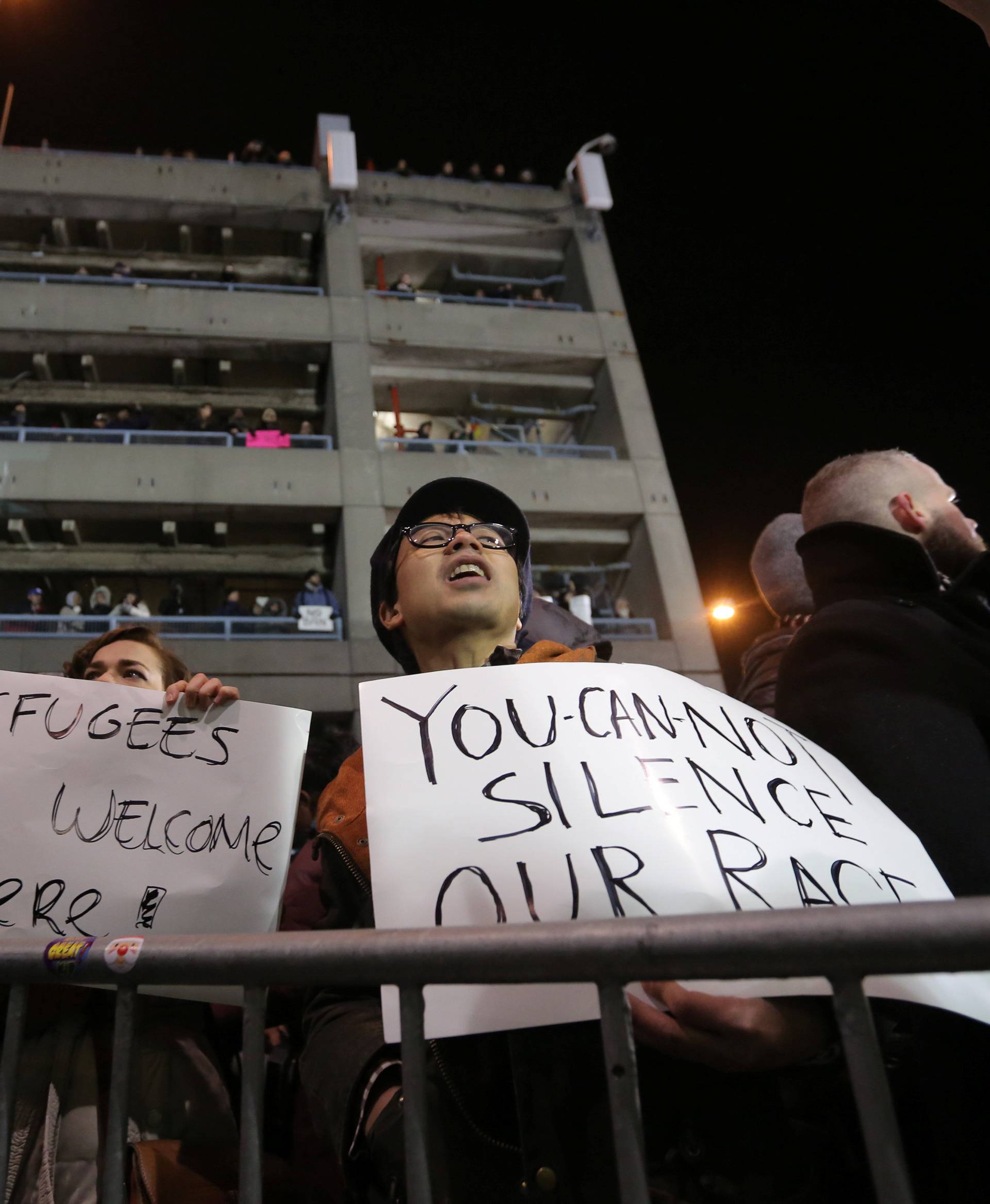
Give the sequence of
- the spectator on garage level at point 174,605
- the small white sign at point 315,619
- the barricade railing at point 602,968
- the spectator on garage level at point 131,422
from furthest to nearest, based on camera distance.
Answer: the spectator on garage level at point 131,422 → the spectator on garage level at point 174,605 → the small white sign at point 315,619 → the barricade railing at point 602,968

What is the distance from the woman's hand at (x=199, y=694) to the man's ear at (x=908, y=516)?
5.02ft

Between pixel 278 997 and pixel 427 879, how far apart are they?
97cm

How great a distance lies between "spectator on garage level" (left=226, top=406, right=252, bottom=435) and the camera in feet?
51.9

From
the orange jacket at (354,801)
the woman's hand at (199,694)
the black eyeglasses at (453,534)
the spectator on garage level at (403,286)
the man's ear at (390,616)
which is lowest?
the orange jacket at (354,801)

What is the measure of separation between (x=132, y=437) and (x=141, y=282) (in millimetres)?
3837

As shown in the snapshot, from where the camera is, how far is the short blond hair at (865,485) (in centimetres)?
191

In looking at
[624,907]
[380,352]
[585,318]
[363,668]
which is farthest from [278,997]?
[585,318]

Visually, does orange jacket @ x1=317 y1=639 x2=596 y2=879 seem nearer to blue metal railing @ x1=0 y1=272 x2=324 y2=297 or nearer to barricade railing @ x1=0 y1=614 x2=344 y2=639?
barricade railing @ x1=0 y1=614 x2=344 y2=639

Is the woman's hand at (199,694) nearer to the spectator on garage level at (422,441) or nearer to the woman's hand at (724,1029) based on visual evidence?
the woman's hand at (724,1029)

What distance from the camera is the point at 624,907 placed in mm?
894

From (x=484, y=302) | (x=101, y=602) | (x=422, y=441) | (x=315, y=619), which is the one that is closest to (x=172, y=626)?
(x=101, y=602)

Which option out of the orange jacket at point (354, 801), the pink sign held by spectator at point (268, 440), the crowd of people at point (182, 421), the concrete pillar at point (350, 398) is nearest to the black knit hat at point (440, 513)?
the orange jacket at point (354, 801)

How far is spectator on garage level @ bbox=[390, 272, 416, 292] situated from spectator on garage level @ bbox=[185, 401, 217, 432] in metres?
4.94

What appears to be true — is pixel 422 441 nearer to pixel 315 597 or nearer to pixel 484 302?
pixel 315 597
